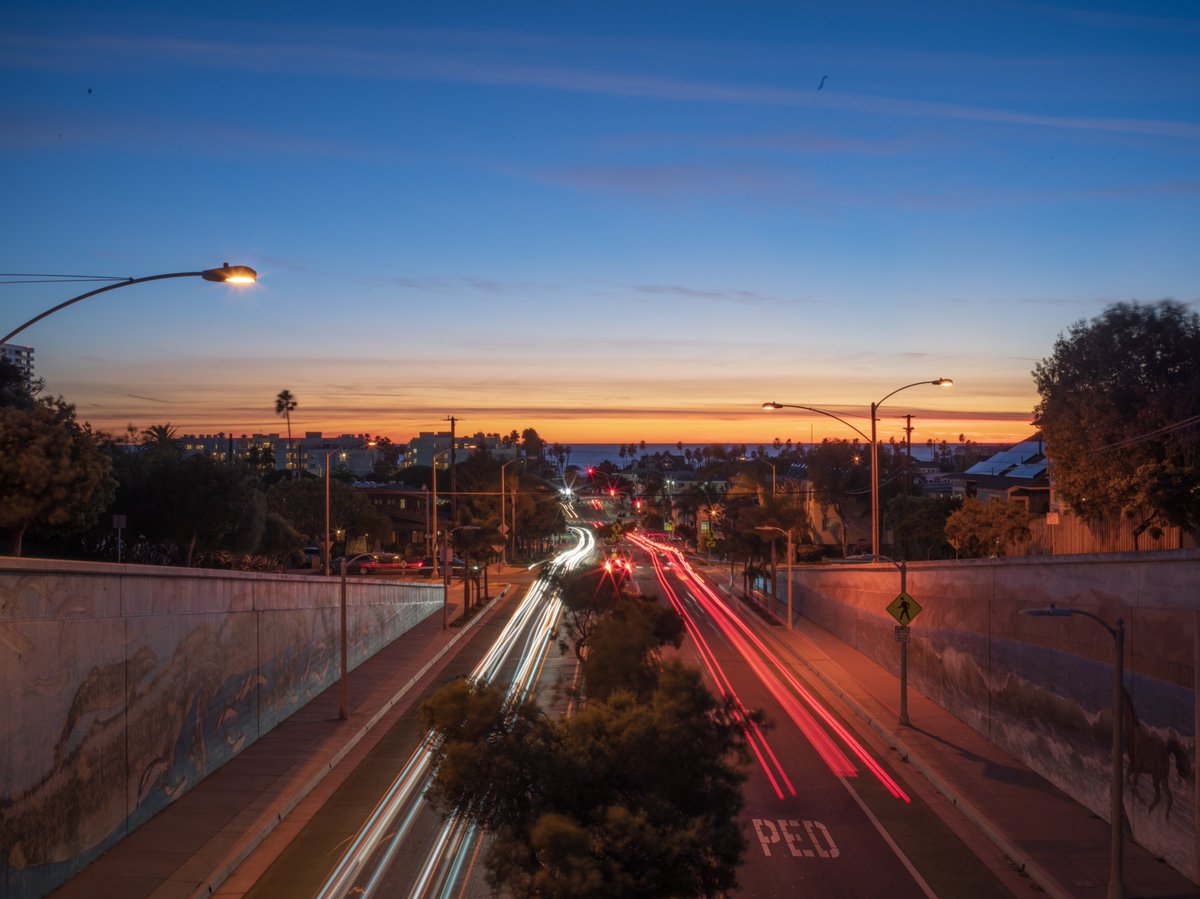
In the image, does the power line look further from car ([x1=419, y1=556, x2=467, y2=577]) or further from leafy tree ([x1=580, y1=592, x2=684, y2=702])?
car ([x1=419, y1=556, x2=467, y2=577])

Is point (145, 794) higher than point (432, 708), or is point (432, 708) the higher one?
point (432, 708)

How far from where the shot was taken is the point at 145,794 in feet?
62.3

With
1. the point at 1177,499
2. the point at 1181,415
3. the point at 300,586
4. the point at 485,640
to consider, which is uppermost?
the point at 1181,415

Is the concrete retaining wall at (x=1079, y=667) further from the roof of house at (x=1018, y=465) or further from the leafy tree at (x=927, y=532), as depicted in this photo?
the leafy tree at (x=927, y=532)

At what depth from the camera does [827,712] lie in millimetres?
30969

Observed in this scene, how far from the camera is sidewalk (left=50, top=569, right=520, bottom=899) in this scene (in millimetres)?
15734

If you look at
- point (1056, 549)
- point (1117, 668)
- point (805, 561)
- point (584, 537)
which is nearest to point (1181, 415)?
point (1056, 549)

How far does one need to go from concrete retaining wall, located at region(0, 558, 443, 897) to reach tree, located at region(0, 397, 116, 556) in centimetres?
787

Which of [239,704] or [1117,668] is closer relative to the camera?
[1117,668]

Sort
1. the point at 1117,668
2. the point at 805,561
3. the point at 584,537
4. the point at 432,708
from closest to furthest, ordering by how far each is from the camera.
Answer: the point at 432,708 → the point at 1117,668 → the point at 805,561 → the point at 584,537

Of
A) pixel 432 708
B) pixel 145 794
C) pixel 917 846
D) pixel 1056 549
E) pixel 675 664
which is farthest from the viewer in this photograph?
pixel 1056 549

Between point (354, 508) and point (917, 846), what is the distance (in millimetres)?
74905

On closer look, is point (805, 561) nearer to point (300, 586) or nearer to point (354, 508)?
point (354, 508)

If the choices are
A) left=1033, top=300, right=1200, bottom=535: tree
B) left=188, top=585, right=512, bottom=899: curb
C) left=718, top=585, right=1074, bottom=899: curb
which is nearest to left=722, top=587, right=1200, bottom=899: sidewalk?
left=718, top=585, right=1074, bottom=899: curb
